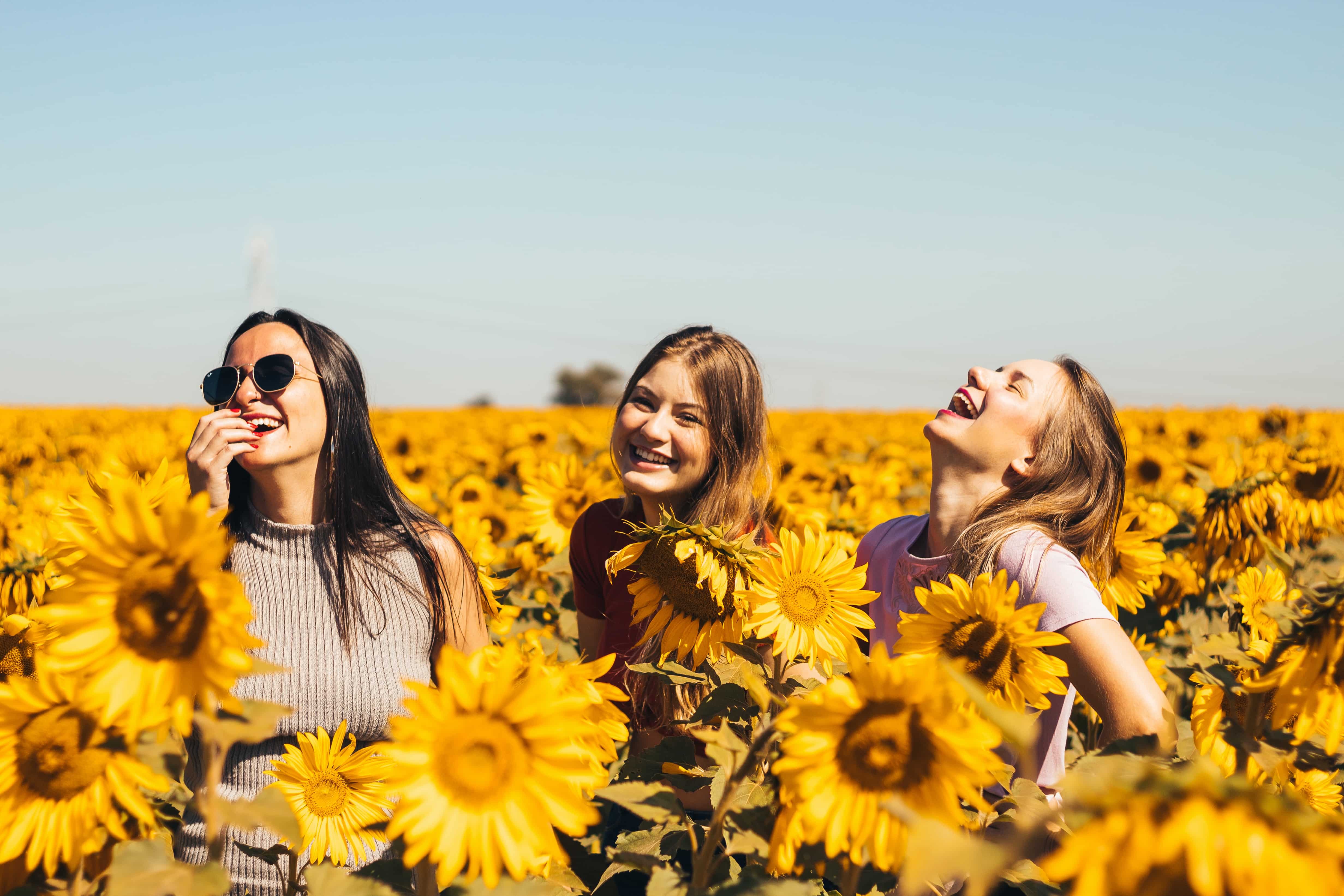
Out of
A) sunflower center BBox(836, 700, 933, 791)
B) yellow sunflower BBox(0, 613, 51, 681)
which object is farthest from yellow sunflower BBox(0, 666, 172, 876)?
sunflower center BBox(836, 700, 933, 791)

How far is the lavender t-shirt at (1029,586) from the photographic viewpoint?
7.39 ft

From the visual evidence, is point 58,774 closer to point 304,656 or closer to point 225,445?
point 225,445

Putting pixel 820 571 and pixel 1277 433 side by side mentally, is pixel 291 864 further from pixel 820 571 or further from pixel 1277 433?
pixel 1277 433

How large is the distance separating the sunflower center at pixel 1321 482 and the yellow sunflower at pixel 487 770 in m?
4.63

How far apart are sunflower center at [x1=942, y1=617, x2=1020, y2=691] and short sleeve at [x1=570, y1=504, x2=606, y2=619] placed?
176cm

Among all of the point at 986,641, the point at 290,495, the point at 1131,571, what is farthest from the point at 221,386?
the point at 1131,571

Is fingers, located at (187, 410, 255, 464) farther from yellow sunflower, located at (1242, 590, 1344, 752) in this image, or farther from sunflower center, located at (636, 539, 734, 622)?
yellow sunflower, located at (1242, 590, 1344, 752)

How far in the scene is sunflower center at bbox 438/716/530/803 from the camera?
1153mm

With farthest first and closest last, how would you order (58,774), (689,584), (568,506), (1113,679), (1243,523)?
(568,506) < (1243,523) < (1113,679) < (689,584) < (58,774)

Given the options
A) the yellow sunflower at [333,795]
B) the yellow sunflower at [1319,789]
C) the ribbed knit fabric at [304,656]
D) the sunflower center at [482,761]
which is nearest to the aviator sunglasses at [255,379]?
the ribbed knit fabric at [304,656]

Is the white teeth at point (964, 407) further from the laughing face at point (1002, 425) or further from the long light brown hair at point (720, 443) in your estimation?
the long light brown hair at point (720, 443)

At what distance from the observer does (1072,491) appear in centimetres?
275

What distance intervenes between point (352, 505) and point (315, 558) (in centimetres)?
18

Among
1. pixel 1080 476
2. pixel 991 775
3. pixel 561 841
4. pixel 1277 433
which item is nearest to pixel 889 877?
pixel 991 775
